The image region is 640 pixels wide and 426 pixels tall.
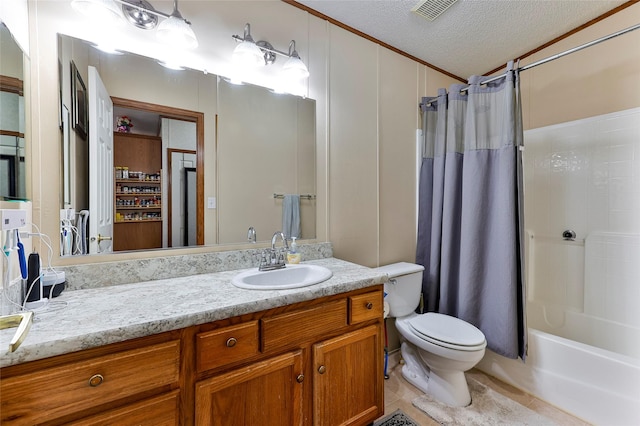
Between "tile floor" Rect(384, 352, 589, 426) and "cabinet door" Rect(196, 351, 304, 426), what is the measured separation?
83 centimetres

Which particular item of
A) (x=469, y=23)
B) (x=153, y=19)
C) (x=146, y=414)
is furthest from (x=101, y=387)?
(x=469, y=23)

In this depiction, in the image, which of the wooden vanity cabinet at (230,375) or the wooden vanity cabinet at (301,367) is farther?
the wooden vanity cabinet at (301,367)

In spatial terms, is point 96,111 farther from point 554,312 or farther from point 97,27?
point 554,312

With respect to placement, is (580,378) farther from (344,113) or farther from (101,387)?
(101,387)

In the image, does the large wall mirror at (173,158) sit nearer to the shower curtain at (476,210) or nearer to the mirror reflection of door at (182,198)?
the mirror reflection of door at (182,198)

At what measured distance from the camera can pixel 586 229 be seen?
1958 mm

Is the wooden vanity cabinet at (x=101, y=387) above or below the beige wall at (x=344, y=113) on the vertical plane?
below

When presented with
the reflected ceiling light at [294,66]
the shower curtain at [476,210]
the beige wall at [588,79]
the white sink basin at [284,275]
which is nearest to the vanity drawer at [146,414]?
the white sink basin at [284,275]

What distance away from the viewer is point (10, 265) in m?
0.85

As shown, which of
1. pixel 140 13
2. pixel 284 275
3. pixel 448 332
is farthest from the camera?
pixel 448 332

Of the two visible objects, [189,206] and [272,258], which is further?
[272,258]

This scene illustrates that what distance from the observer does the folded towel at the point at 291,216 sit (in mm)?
1688

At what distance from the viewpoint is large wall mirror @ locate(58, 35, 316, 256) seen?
115 cm

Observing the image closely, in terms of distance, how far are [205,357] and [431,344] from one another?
126cm
